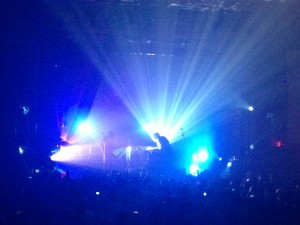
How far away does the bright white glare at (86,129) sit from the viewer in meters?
17.1

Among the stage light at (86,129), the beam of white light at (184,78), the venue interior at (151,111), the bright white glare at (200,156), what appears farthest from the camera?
the stage light at (86,129)

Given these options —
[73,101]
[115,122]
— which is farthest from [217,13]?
[115,122]

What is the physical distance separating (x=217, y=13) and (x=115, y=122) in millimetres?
10236

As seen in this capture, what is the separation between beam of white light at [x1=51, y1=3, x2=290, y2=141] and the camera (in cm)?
1198

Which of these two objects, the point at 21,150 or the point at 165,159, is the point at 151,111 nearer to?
the point at 165,159

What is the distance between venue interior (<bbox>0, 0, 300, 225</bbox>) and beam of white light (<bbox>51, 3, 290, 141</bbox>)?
0.07 metres

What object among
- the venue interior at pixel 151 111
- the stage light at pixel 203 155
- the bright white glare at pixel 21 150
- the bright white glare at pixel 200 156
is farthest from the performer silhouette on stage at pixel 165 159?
the bright white glare at pixel 21 150

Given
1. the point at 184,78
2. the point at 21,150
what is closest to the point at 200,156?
the point at 184,78

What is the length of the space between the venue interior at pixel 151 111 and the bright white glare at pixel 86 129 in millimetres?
114

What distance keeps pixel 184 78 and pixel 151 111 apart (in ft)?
9.91

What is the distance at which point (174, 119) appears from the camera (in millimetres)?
17703

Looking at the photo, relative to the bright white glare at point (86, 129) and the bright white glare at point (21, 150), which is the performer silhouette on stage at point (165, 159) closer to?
the bright white glare at point (21, 150)

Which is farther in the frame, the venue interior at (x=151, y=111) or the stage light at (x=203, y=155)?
the stage light at (x=203, y=155)

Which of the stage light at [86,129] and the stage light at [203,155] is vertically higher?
the stage light at [86,129]
